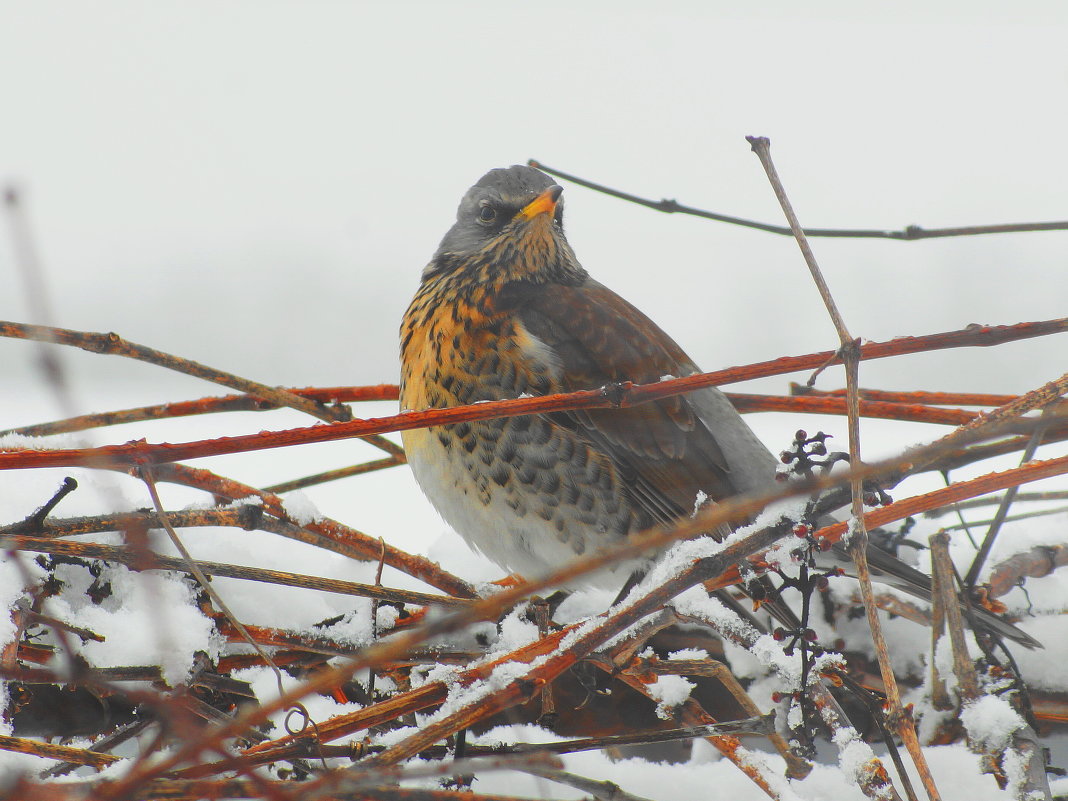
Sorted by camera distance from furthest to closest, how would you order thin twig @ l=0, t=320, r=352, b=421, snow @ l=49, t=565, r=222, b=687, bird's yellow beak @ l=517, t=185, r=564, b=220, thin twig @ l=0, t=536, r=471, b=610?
1. bird's yellow beak @ l=517, t=185, r=564, b=220
2. thin twig @ l=0, t=320, r=352, b=421
3. snow @ l=49, t=565, r=222, b=687
4. thin twig @ l=0, t=536, r=471, b=610

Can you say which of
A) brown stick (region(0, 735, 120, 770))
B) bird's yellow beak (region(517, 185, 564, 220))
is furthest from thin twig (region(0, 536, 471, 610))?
bird's yellow beak (region(517, 185, 564, 220))

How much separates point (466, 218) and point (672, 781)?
1.60 meters

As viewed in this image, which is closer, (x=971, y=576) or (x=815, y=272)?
(x=815, y=272)

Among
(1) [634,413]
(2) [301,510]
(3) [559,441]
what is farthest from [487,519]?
(2) [301,510]

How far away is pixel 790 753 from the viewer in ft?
3.39

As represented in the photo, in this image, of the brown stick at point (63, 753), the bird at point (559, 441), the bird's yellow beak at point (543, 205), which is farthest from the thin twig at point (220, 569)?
the bird's yellow beak at point (543, 205)

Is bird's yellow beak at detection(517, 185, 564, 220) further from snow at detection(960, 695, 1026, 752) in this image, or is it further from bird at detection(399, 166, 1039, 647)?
snow at detection(960, 695, 1026, 752)

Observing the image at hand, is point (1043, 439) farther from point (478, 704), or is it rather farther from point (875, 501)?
point (478, 704)

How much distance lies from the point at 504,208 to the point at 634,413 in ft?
2.31

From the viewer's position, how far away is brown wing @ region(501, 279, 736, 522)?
1.82 metres

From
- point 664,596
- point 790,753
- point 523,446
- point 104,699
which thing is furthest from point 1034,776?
point 104,699

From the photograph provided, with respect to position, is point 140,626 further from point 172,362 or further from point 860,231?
point 860,231

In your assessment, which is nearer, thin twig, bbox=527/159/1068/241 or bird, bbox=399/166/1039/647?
thin twig, bbox=527/159/1068/241

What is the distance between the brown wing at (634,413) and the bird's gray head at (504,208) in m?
0.28
